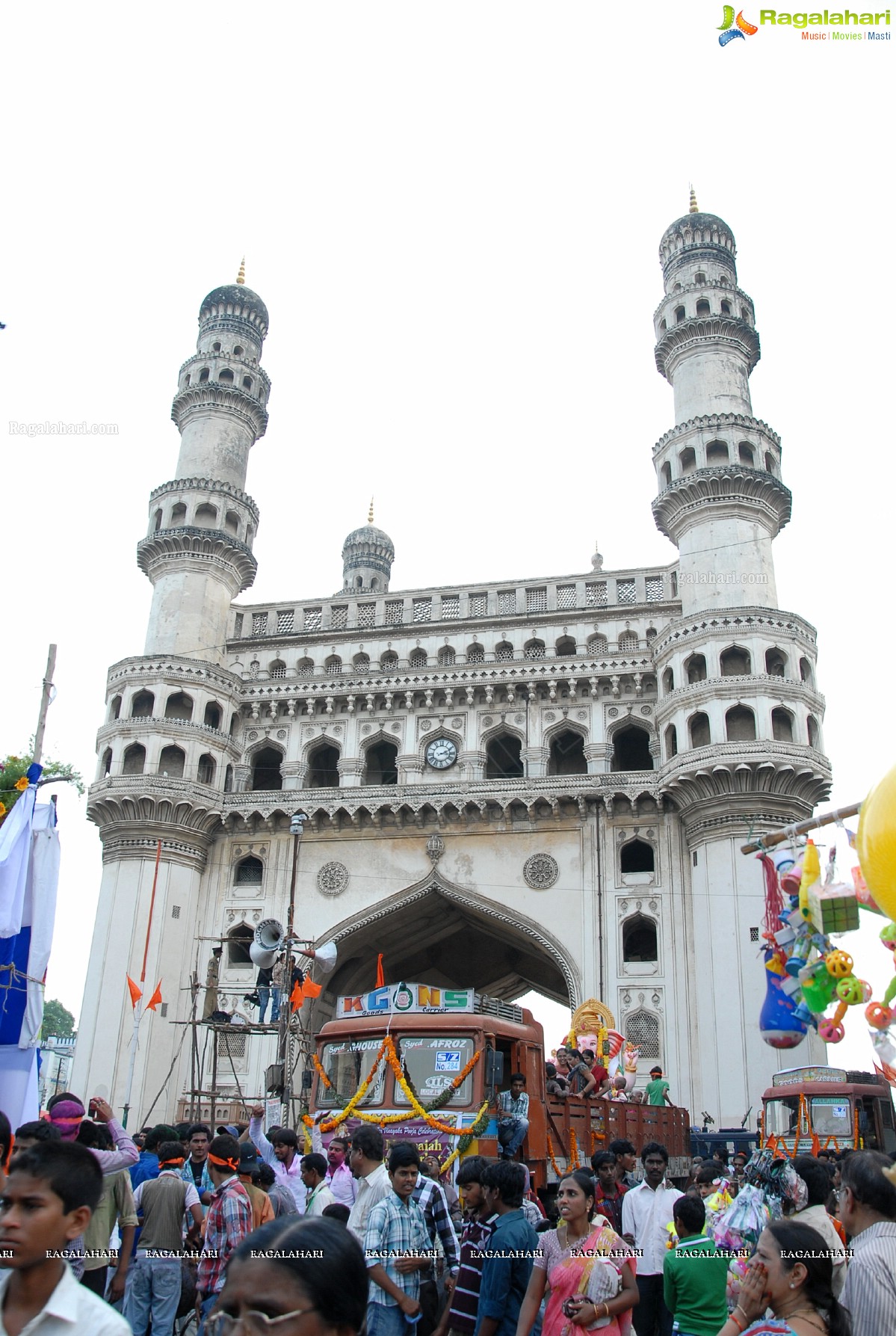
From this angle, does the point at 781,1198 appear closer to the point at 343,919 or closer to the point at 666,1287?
the point at 666,1287

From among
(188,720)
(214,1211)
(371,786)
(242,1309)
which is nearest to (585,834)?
(371,786)

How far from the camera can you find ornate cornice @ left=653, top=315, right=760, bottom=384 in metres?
33.3

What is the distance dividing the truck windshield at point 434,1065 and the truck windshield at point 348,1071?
30cm

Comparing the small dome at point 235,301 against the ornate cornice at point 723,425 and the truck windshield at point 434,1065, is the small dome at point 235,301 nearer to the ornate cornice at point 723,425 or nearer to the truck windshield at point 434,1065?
the ornate cornice at point 723,425

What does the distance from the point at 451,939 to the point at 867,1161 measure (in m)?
30.4

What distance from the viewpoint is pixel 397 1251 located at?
18.6 ft

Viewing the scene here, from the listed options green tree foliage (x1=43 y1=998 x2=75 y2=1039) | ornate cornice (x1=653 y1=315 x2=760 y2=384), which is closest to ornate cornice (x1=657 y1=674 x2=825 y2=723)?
ornate cornice (x1=653 y1=315 x2=760 y2=384)

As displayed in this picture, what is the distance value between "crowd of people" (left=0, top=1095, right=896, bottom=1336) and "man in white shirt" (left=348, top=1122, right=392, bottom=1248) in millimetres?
12

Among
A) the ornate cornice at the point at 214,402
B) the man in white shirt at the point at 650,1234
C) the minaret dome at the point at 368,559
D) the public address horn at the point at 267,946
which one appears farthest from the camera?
the minaret dome at the point at 368,559

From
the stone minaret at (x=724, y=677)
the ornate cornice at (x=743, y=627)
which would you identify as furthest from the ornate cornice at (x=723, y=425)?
the ornate cornice at (x=743, y=627)

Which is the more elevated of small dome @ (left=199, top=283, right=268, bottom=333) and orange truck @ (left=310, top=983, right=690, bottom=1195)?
small dome @ (left=199, top=283, right=268, bottom=333)

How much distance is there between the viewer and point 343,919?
29500 millimetres

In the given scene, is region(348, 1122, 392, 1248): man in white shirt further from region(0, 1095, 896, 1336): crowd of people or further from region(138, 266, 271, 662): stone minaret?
region(138, 266, 271, 662): stone minaret

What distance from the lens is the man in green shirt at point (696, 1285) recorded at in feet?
19.4
